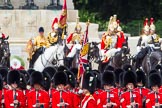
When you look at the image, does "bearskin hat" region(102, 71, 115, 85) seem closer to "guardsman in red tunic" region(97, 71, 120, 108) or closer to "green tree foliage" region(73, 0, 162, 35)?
"guardsman in red tunic" region(97, 71, 120, 108)

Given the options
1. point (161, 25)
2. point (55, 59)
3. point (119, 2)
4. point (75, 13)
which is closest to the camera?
point (55, 59)

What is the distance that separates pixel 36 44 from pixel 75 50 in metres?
1.51

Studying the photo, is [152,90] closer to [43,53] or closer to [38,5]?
[43,53]

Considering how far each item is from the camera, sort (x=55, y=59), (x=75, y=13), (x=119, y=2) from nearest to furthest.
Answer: (x=55, y=59) → (x=75, y=13) → (x=119, y=2)

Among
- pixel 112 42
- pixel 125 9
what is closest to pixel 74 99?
pixel 112 42

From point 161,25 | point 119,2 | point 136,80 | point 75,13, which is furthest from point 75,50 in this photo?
point 119,2

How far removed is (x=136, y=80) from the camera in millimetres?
24125

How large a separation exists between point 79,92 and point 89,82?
356 millimetres

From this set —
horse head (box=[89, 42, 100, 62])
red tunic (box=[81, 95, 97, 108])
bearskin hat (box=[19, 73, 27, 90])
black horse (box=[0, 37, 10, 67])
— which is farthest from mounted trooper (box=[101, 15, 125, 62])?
red tunic (box=[81, 95, 97, 108])

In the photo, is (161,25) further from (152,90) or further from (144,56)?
(152,90)

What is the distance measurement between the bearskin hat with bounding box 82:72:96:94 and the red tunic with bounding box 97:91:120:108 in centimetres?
33

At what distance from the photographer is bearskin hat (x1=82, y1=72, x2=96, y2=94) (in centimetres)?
2200

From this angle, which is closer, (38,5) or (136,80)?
A: (136,80)

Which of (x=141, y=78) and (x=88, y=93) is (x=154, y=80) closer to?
(x=141, y=78)
